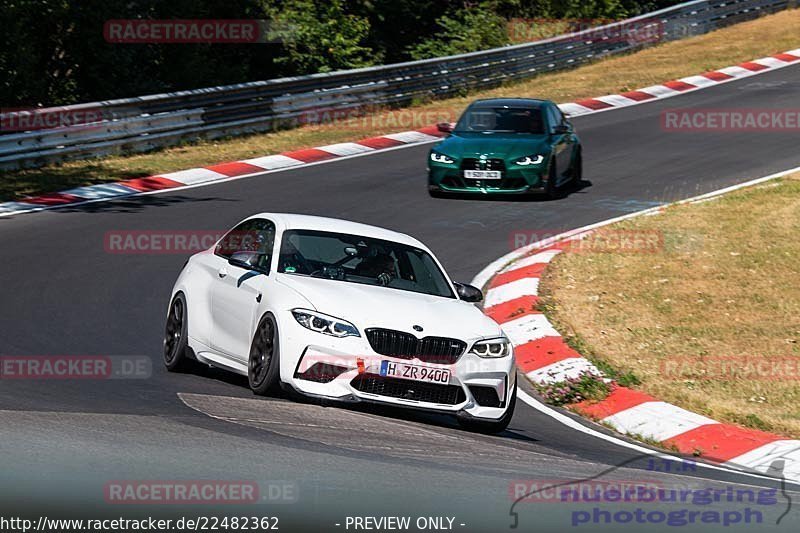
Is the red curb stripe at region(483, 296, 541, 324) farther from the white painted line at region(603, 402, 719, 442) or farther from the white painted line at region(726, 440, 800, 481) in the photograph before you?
the white painted line at region(726, 440, 800, 481)

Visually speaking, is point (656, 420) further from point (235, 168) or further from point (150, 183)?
point (235, 168)

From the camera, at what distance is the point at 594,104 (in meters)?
28.7

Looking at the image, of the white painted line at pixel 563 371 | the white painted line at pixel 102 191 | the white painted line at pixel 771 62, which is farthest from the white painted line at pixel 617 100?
the white painted line at pixel 563 371

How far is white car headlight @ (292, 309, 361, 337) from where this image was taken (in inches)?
340

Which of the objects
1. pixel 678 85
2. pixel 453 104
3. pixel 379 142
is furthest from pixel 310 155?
pixel 678 85

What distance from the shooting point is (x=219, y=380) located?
1010cm

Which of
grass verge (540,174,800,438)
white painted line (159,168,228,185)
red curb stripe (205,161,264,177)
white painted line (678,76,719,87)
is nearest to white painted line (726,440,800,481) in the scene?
grass verge (540,174,800,438)

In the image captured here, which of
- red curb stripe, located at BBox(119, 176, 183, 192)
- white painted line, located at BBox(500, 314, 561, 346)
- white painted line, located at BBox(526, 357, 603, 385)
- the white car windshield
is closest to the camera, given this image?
the white car windshield

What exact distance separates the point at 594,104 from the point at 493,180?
1034 centimetres

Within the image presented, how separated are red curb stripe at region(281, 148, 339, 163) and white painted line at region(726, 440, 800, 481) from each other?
13.8m

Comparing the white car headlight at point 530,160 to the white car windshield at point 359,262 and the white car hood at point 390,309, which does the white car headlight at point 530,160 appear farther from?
the white car hood at point 390,309

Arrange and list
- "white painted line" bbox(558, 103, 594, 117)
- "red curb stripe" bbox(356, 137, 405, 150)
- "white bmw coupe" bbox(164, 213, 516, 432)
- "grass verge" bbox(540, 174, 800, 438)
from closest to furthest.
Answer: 1. "white bmw coupe" bbox(164, 213, 516, 432)
2. "grass verge" bbox(540, 174, 800, 438)
3. "red curb stripe" bbox(356, 137, 405, 150)
4. "white painted line" bbox(558, 103, 594, 117)

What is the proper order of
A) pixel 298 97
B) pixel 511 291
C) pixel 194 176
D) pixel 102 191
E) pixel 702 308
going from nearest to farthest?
pixel 702 308
pixel 511 291
pixel 102 191
pixel 194 176
pixel 298 97

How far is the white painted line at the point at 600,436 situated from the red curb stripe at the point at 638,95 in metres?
19.6
